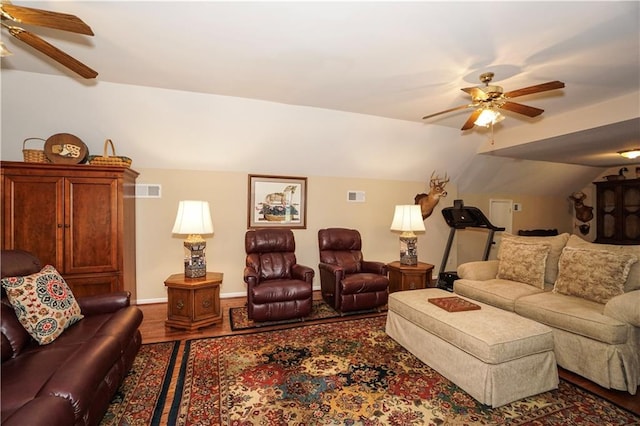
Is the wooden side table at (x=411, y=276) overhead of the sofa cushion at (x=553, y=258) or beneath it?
beneath

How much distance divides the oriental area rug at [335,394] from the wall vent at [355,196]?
2.72 metres

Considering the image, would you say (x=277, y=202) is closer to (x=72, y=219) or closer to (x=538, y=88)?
(x=72, y=219)

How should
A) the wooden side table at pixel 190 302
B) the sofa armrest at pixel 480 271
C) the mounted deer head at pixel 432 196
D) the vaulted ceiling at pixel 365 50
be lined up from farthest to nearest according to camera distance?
the mounted deer head at pixel 432 196
the sofa armrest at pixel 480 271
the wooden side table at pixel 190 302
the vaulted ceiling at pixel 365 50

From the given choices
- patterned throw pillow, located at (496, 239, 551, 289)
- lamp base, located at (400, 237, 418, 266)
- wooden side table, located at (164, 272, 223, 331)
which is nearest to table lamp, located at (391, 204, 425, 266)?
lamp base, located at (400, 237, 418, 266)

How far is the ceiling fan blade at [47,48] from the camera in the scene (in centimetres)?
179

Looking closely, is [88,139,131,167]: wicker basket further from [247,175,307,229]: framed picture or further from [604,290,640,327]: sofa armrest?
[604,290,640,327]: sofa armrest

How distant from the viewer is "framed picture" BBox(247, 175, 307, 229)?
15.0 ft

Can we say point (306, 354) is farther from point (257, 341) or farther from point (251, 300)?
point (251, 300)

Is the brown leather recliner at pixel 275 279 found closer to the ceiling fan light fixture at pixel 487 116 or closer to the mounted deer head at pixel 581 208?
the ceiling fan light fixture at pixel 487 116

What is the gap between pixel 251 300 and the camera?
3365 mm

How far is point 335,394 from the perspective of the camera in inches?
85.1

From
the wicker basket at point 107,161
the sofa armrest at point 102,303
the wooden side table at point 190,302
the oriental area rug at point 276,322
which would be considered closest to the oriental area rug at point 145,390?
the wooden side table at point 190,302

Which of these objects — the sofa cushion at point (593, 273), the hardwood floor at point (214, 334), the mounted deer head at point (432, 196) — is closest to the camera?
the hardwood floor at point (214, 334)

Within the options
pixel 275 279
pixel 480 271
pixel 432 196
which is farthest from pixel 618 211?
pixel 275 279
